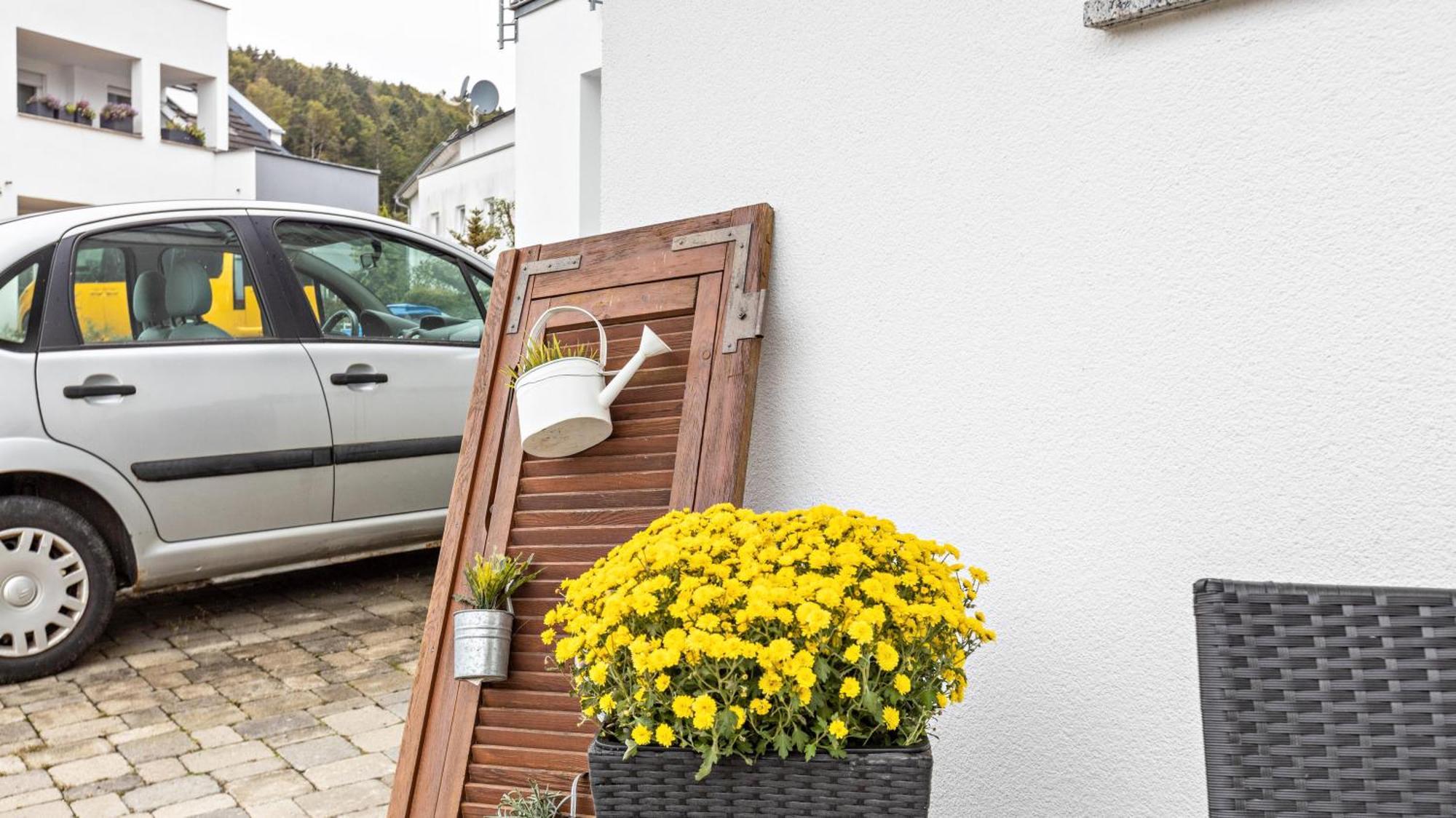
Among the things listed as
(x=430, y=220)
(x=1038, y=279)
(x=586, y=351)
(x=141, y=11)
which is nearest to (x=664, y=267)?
(x=586, y=351)

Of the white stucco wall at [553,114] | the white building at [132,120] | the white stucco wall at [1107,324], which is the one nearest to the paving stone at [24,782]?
the white stucco wall at [1107,324]

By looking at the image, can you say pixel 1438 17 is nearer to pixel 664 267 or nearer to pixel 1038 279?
pixel 1038 279

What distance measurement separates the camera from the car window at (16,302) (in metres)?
4.41

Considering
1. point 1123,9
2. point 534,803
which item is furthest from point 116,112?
point 1123,9

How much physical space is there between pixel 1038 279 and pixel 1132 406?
32cm

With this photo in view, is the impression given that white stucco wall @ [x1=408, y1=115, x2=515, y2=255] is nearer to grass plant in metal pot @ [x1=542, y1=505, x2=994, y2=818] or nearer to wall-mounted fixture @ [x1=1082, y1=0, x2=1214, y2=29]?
wall-mounted fixture @ [x1=1082, y1=0, x2=1214, y2=29]

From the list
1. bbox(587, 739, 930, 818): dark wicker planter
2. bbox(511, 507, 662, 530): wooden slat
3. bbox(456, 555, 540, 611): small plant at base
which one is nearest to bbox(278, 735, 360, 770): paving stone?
bbox(456, 555, 540, 611): small plant at base

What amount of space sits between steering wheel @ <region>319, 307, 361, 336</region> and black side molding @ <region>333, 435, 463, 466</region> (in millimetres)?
520

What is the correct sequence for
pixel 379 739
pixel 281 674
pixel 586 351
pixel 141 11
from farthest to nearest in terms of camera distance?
pixel 141 11, pixel 281 674, pixel 379 739, pixel 586 351

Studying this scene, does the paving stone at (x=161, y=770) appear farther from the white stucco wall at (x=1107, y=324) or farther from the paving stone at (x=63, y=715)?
the white stucco wall at (x=1107, y=324)

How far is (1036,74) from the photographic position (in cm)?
233

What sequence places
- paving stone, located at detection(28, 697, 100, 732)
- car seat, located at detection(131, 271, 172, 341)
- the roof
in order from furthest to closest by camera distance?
the roof → car seat, located at detection(131, 271, 172, 341) → paving stone, located at detection(28, 697, 100, 732)

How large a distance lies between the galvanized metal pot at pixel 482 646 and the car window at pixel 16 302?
2.66 m

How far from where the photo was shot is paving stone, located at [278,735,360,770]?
12.0 feet
